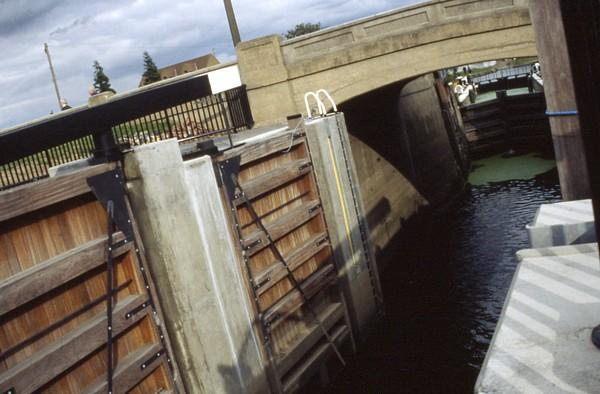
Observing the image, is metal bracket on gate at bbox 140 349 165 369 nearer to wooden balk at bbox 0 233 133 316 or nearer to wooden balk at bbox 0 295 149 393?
wooden balk at bbox 0 295 149 393

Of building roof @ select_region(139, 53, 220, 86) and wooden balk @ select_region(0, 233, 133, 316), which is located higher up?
building roof @ select_region(139, 53, 220, 86)

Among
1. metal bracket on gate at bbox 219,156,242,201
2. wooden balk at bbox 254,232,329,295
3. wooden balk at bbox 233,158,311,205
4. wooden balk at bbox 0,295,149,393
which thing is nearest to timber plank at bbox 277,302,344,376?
wooden balk at bbox 254,232,329,295

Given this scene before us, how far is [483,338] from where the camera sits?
962cm

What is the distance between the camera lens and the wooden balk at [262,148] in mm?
6861

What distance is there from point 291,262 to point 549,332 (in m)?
4.61

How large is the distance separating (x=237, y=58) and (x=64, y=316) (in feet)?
34.0

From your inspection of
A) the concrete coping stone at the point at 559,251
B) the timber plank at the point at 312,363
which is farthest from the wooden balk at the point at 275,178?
the concrete coping stone at the point at 559,251

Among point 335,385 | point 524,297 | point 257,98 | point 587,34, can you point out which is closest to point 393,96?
point 257,98

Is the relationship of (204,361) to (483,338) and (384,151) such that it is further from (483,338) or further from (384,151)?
(384,151)

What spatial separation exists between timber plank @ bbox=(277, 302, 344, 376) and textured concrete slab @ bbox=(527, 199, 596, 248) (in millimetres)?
3823

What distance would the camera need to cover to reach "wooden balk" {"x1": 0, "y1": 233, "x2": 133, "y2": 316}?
4.07 meters

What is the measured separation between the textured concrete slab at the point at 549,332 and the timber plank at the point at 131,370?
3.47 metres

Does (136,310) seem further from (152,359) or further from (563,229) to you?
(563,229)

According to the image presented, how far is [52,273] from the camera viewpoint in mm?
4422
